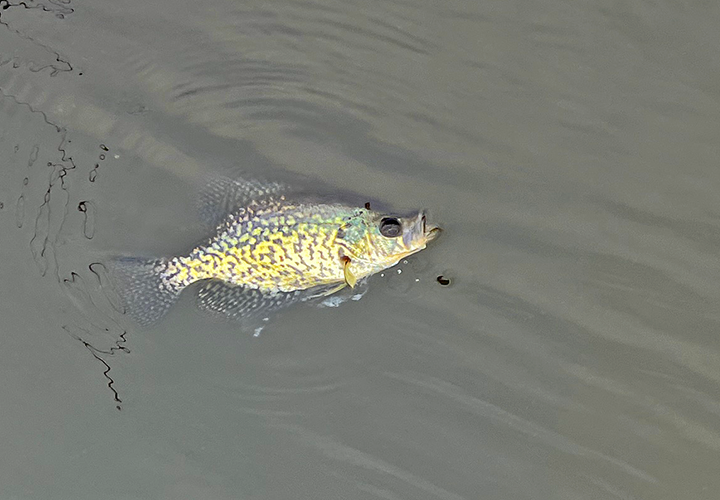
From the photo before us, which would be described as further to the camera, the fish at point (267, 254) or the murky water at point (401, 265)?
the murky water at point (401, 265)

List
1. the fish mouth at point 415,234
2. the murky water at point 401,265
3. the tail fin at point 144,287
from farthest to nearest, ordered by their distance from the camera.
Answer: the tail fin at point 144,287 → the murky water at point 401,265 → the fish mouth at point 415,234

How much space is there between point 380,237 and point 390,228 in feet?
0.23

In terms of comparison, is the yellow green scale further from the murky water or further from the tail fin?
the murky water

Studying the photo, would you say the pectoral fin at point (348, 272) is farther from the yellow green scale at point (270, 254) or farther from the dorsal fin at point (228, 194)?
the dorsal fin at point (228, 194)

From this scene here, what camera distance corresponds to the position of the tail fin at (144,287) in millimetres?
3539

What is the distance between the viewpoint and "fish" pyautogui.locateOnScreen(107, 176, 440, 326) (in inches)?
129

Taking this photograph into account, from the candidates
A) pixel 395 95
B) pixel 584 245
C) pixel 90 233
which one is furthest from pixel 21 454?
pixel 584 245

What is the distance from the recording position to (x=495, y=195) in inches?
139

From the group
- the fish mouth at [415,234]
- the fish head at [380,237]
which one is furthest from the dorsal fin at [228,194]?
the fish mouth at [415,234]

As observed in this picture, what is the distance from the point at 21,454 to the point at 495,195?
3.30 metres

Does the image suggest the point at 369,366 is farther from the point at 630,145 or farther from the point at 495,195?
the point at 630,145

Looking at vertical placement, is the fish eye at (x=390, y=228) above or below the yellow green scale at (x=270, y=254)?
above

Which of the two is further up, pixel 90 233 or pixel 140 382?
pixel 90 233

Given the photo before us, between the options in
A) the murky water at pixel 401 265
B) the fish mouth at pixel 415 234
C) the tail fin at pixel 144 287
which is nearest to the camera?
the fish mouth at pixel 415 234
